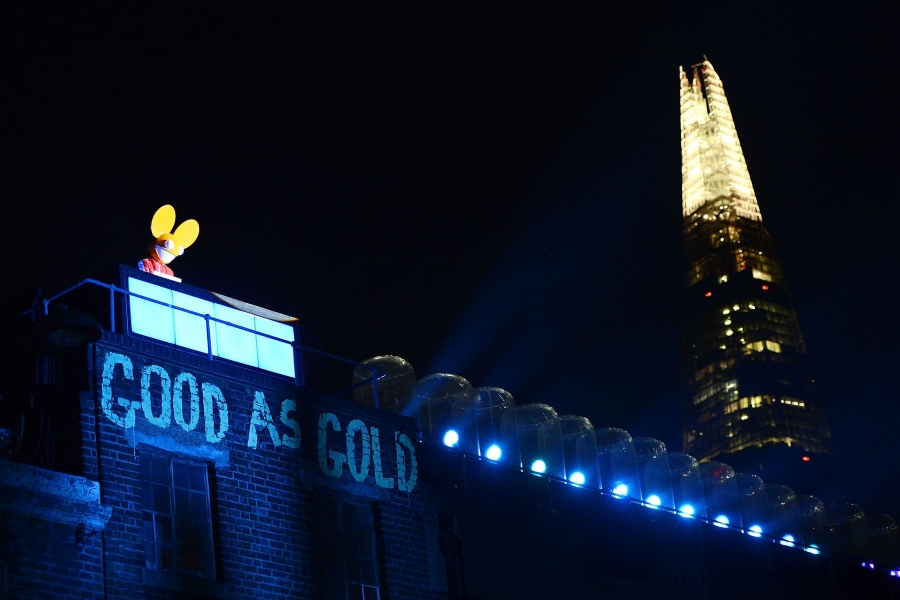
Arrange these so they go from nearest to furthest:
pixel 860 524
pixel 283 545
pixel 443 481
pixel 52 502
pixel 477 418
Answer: pixel 52 502 < pixel 283 545 < pixel 443 481 < pixel 477 418 < pixel 860 524

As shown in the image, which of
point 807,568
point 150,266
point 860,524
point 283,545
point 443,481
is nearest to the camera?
point 283,545

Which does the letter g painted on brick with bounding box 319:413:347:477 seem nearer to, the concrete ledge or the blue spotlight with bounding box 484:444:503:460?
the concrete ledge

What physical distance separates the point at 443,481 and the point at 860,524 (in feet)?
59.9

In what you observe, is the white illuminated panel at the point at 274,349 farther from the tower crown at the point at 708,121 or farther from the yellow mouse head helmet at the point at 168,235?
the tower crown at the point at 708,121

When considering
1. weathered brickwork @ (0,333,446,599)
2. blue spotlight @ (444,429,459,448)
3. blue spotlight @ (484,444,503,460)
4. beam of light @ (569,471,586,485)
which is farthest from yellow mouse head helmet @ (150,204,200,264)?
beam of light @ (569,471,586,485)

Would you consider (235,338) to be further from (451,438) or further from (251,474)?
(451,438)

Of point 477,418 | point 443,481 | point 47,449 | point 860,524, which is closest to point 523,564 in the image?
point 443,481

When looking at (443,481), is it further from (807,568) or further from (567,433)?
(807,568)

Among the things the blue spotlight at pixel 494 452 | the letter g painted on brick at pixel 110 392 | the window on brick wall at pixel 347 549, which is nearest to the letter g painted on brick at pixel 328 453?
the window on brick wall at pixel 347 549

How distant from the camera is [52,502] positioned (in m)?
17.7

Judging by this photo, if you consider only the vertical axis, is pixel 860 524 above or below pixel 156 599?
above

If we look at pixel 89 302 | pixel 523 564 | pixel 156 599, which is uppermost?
pixel 89 302

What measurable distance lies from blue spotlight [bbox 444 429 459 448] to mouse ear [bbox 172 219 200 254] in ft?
26.0

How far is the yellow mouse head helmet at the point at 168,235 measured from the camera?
23.2 m
